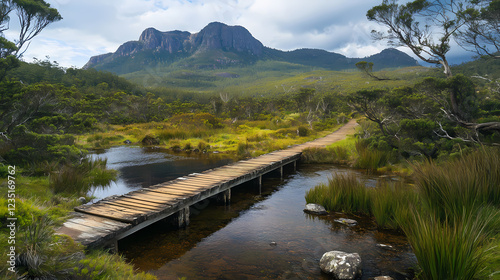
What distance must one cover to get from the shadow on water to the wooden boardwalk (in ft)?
2.01

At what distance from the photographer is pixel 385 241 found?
594 centimetres

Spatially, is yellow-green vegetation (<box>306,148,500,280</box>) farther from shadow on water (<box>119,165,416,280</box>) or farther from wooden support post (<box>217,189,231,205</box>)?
wooden support post (<box>217,189,231,205</box>)

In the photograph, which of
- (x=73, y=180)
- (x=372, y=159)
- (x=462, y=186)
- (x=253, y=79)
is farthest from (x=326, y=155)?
(x=253, y=79)

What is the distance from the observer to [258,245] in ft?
19.2

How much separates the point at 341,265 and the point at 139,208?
4.38m

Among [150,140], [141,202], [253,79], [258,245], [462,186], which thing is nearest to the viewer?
[462,186]

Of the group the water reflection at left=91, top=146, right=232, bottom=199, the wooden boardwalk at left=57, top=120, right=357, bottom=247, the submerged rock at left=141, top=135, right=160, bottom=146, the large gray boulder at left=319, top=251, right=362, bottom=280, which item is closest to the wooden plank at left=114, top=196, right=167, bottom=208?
the wooden boardwalk at left=57, top=120, right=357, bottom=247

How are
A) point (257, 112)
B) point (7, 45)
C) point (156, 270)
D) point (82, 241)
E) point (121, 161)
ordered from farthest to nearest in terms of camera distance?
point (257, 112)
point (121, 161)
point (7, 45)
point (156, 270)
point (82, 241)

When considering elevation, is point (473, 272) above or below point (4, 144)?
below

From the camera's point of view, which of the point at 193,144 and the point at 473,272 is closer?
the point at 473,272

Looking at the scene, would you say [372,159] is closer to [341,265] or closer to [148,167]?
[341,265]

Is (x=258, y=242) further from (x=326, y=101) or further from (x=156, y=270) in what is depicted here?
(x=326, y=101)

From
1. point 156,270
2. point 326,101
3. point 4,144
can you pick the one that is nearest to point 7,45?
point 4,144

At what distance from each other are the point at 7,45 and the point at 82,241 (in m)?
8.19
